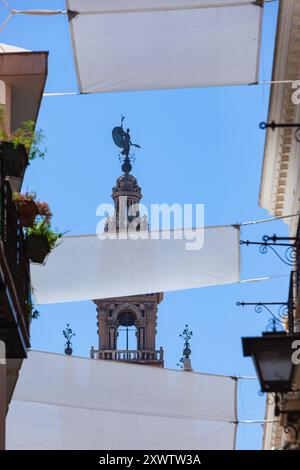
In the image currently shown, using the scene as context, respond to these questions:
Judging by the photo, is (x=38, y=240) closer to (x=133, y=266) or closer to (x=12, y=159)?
(x=12, y=159)

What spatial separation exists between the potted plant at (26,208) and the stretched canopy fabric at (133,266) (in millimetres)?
7128

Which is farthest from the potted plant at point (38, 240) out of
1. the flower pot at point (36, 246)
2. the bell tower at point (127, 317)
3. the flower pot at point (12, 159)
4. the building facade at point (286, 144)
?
the bell tower at point (127, 317)

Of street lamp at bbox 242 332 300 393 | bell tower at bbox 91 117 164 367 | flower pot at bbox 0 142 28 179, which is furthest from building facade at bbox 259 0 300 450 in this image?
bell tower at bbox 91 117 164 367

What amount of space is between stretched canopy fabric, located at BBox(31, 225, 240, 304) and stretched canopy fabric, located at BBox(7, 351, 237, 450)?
106cm

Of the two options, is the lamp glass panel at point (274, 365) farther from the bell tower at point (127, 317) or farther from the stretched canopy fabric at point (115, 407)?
the bell tower at point (127, 317)

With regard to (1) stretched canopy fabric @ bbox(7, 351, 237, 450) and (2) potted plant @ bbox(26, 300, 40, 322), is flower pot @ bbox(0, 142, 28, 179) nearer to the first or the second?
(2) potted plant @ bbox(26, 300, 40, 322)

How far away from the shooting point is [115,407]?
22.1 meters

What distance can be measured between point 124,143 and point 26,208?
7150cm

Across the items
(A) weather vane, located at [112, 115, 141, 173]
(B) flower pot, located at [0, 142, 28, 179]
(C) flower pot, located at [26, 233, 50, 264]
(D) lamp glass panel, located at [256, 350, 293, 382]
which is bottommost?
(D) lamp glass panel, located at [256, 350, 293, 382]

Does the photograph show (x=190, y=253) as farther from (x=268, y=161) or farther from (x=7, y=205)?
(x=7, y=205)

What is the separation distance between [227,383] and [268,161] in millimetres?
3271

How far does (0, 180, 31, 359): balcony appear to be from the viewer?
1274 cm

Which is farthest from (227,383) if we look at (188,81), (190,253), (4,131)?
(4,131)

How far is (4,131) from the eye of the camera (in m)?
14.5
